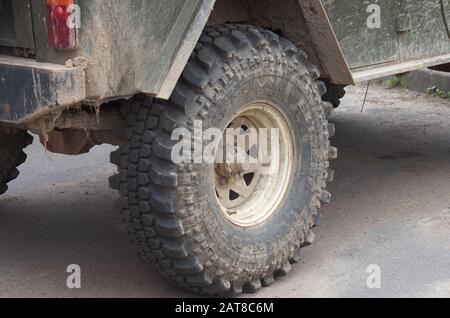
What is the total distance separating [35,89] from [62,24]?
29 centimetres

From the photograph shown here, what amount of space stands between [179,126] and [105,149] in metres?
3.46

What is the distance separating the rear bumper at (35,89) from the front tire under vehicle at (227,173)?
1.57 ft

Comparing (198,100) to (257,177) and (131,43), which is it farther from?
(257,177)

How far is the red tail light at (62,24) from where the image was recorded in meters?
3.62

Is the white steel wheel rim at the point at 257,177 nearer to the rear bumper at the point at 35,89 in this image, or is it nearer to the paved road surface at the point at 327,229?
the paved road surface at the point at 327,229

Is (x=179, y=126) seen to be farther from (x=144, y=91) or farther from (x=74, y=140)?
(x=74, y=140)

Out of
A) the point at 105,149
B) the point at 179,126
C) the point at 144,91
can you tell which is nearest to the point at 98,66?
the point at 144,91

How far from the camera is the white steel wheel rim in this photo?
4426mm

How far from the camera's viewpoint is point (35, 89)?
361 centimetres

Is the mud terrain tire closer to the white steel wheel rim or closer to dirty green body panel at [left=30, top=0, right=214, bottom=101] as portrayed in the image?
the white steel wheel rim

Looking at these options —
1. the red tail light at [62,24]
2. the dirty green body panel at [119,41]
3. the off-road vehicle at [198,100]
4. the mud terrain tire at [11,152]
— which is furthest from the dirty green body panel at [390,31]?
the mud terrain tire at [11,152]

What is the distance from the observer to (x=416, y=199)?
5863 mm

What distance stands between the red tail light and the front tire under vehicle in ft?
1.71

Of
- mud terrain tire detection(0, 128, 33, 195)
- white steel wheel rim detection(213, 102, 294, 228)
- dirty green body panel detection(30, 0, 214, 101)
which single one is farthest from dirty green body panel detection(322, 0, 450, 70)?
mud terrain tire detection(0, 128, 33, 195)
